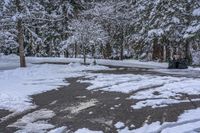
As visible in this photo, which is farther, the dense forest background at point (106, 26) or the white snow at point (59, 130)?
the dense forest background at point (106, 26)

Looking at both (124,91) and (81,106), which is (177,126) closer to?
(81,106)

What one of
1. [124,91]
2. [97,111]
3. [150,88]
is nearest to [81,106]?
[97,111]

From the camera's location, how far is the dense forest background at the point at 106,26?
2994cm

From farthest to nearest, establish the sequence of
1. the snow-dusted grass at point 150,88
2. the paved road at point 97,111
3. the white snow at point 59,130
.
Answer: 1. the snow-dusted grass at point 150,88
2. the paved road at point 97,111
3. the white snow at point 59,130

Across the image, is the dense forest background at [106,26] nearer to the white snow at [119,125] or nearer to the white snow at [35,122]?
the white snow at [35,122]

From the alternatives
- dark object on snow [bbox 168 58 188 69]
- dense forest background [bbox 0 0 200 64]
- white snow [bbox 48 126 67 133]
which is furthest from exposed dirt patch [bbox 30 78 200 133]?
dark object on snow [bbox 168 58 188 69]

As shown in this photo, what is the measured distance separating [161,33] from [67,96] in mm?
22236

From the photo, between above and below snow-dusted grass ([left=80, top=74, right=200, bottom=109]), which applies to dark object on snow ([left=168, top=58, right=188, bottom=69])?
above

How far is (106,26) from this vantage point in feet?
151

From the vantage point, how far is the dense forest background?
29.9 m

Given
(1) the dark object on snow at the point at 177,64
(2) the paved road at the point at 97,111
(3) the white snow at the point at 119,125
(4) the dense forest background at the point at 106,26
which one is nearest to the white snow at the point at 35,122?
(2) the paved road at the point at 97,111

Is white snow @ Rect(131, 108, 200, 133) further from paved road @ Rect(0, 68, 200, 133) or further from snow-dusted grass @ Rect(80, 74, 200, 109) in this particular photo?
snow-dusted grass @ Rect(80, 74, 200, 109)

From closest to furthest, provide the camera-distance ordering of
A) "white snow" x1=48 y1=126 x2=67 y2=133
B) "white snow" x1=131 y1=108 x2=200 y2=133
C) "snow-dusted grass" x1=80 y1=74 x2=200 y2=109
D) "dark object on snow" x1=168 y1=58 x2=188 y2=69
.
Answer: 1. "white snow" x1=131 y1=108 x2=200 y2=133
2. "white snow" x1=48 y1=126 x2=67 y2=133
3. "snow-dusted grass" x1=80 y1=74 x2=200 y2=109
4. "dark object on snow" x1=168 y1=58 x2=188 y2=69

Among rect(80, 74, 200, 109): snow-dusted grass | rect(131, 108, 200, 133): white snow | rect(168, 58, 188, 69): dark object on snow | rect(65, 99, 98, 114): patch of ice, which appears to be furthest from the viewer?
rect(168, 58, 188, 69): dark object on snow
